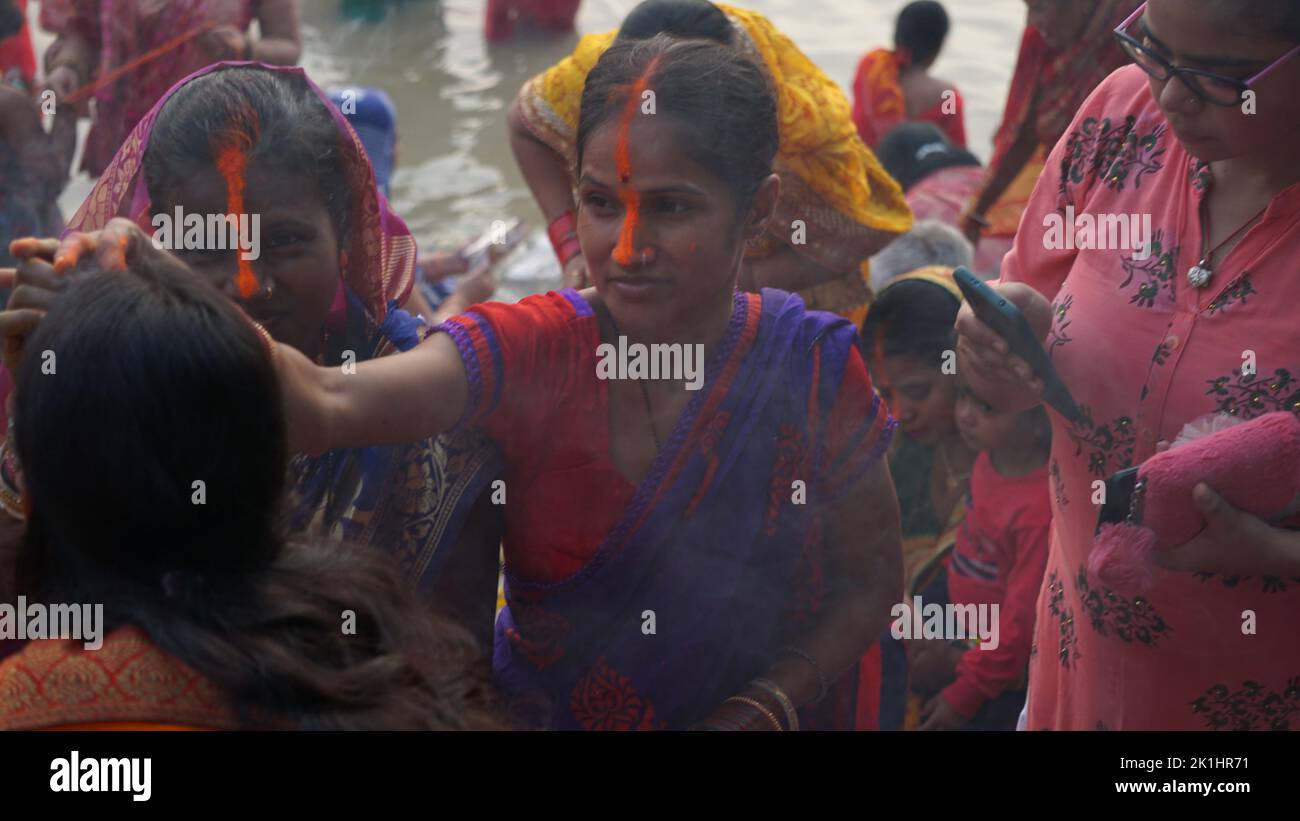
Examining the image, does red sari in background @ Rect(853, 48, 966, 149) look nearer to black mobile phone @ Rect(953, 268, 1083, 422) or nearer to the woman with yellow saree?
the woman with yellow saree

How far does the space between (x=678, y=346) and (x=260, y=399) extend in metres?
0.84

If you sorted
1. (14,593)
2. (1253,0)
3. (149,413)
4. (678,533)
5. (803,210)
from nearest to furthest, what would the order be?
(149,413) < (14,593) < (1253,0) < (678,533) < (803,210)

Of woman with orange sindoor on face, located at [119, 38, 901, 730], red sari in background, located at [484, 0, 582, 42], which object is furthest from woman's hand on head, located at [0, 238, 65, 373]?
red sari in background, located at [484, 0, 582, 42]

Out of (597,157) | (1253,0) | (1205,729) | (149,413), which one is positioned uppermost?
(1253,0)

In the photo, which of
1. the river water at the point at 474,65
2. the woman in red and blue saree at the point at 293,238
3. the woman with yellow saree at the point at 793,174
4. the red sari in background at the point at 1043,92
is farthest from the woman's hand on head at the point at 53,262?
the river water at the point at 474,65

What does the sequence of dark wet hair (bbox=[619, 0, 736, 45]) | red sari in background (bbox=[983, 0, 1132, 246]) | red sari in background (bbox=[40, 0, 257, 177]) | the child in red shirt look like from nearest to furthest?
dark wet hair (bbox=[619, 0, 736, 45])
the child in red shirt
red sari in background (bbox=[983, 0, 1132, 246])
red sari in background (bbox=[40, 0, 257, 177])

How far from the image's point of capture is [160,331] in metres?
1.17

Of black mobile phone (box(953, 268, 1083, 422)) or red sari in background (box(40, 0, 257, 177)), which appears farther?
red sari in background (box(40, 0, 257, 177))

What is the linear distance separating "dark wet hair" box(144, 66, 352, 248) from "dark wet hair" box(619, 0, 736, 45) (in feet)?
2.74

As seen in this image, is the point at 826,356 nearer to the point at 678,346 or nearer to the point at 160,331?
the point at 678,346

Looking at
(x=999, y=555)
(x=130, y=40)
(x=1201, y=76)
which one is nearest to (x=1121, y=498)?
(x=1201, y=76)

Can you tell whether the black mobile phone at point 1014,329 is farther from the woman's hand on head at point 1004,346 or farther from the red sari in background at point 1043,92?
the red sari in background at point 1043,92

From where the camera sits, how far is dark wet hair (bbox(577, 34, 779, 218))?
1911 millimetres

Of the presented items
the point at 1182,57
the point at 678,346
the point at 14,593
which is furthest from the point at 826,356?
the point at 14,593
